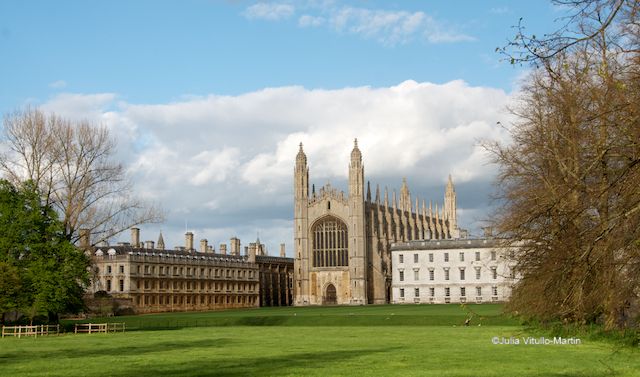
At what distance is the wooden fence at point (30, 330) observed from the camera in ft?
149

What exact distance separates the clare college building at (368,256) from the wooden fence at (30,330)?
5906cm

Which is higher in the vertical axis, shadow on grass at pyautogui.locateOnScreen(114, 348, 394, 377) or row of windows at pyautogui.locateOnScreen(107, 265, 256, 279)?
row of windows at pyautogui.locateOnScreen(107, 265, 256, 279)

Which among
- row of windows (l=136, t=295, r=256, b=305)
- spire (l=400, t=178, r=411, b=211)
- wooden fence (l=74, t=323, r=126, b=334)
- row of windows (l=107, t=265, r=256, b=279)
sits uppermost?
spire (l=400, t=178, r=411, b=211)

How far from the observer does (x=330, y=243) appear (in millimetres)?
109438

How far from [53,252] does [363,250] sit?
63108mm

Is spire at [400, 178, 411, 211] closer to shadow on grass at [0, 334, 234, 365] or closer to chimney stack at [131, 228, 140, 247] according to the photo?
chimney stack at [131, 228, 140, 247]

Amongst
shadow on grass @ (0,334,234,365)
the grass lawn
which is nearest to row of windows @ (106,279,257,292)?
the grass lawn

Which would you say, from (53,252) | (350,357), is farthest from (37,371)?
(53,252)

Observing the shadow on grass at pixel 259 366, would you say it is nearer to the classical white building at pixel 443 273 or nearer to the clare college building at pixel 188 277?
the clare college building at pixel 188 277

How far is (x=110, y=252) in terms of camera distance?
92188 millimetres

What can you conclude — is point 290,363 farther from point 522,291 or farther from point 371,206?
point 371,206

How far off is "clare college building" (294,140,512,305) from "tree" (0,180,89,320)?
198 ft

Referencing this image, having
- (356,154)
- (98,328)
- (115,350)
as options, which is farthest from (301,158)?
(115,350)

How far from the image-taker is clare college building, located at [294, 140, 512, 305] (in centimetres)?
9956
